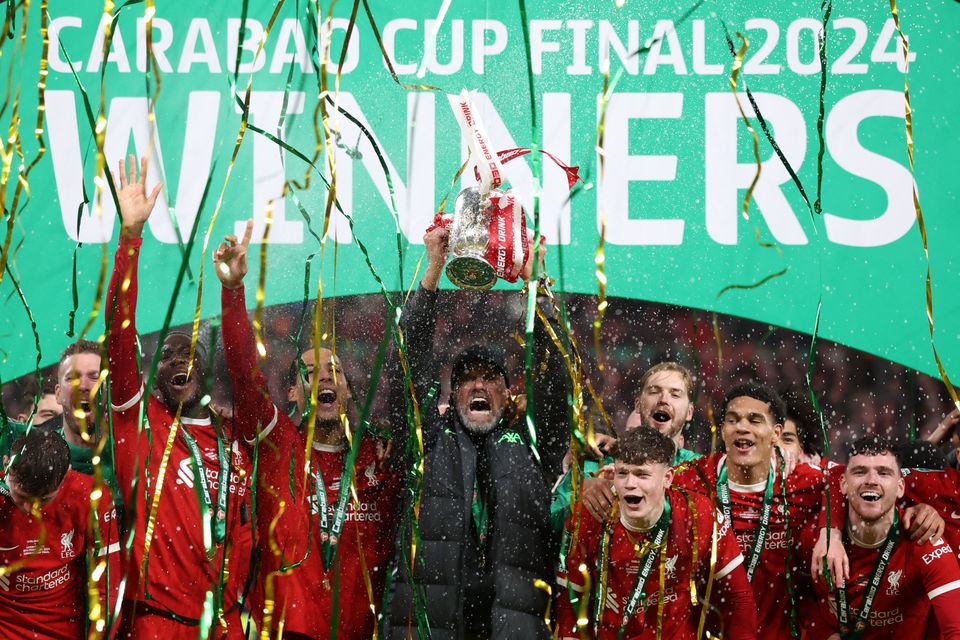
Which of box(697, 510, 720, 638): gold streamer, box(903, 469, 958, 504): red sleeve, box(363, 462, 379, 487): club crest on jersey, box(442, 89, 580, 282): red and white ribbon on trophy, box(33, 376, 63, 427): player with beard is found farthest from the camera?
box(33, 376, 63, 427): player with beard

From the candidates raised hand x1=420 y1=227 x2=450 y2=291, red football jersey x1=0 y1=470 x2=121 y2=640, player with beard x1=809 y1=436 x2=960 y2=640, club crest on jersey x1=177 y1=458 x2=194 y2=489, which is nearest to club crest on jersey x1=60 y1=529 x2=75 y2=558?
red football jersey x1=0 y1=470 x2=121 y2=640

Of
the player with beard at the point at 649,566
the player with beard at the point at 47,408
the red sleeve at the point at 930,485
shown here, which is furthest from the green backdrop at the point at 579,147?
the player with beard at the point at 649,566

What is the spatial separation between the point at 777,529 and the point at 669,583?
13.6 inches

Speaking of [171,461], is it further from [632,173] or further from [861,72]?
[861,72]

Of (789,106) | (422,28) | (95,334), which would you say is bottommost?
(95,334)

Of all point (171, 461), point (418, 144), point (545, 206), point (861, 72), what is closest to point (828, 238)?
point (861, 72)

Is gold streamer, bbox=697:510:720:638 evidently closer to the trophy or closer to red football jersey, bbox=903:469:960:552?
red football jersey, bbox=903:469:960:552

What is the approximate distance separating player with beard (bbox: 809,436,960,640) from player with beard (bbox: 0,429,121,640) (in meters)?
1.66

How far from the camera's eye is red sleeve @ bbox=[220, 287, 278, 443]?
2387 mm

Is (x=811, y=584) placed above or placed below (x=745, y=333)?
below

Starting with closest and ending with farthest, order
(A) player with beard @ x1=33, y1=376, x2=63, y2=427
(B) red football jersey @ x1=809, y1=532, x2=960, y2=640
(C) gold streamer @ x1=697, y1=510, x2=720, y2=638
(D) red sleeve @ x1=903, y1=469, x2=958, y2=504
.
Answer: (C) gold streamer @ x1=697, y1=510, x2=720, y2=638, (B) red football jersey @ x1=809, y1=532, x2=960, y2=640, (D) red sleeve @ x1=903, y1=469, x2=958, y2=504, (A) player with beard @ x1=33, y1=376, x2=63, y2=427

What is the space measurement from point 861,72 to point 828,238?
1.50 ft

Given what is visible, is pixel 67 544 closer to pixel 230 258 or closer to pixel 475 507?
pixel 230 258

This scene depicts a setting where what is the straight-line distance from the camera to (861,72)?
9.32ft
